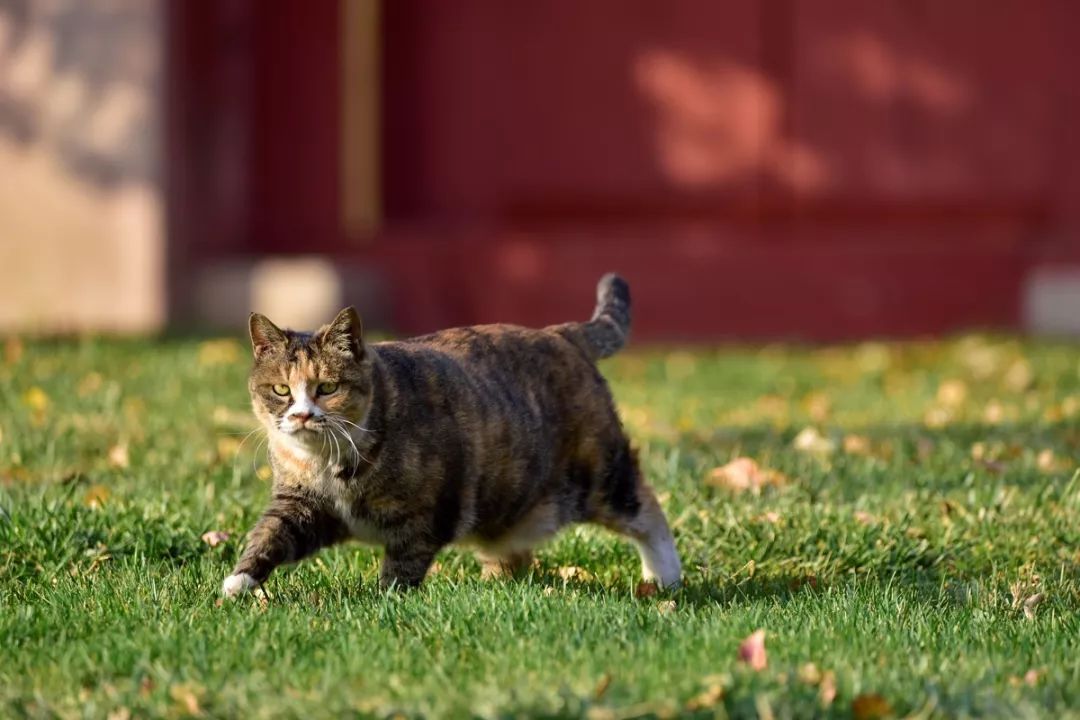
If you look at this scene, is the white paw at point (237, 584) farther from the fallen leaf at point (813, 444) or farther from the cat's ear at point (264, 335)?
the fallen leaf at point (813, 444)

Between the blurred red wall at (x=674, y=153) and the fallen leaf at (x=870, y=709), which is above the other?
the blurred red wall at (x=674, y=153)

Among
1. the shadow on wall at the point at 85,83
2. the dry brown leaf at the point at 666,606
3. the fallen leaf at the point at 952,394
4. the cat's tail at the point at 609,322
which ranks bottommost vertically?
the fallen leaf at the point at 952,394

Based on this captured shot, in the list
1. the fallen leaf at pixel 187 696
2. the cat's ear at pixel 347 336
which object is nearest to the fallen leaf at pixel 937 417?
the cat's ear at pixel 347 336

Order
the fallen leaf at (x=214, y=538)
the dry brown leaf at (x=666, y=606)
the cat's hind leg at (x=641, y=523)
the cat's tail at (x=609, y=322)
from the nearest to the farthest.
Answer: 1. the dry brown leaf at (x=666, y=606)
2. the cat's hind leg at (x=641, y=523)
3. the fallen leaf at (x=214, y=538)
4. the cat's tail at (x=609, y=322)

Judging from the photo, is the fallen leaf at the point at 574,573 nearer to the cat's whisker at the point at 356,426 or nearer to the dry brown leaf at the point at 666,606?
the dry brown leaf at the point at 666,606

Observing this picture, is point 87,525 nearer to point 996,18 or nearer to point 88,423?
point 88,423

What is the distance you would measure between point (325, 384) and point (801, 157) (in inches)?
299

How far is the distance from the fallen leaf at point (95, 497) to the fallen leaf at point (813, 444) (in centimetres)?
273

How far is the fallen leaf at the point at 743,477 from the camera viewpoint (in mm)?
6445

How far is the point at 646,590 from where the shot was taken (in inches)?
203

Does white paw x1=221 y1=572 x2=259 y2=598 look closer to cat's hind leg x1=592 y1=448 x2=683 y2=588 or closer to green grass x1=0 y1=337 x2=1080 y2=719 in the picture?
green grass x1=0 y1=337 x2=1080 y2=719

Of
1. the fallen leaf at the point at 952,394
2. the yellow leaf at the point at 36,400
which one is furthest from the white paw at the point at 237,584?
the fallen leaf at the point at 952,394

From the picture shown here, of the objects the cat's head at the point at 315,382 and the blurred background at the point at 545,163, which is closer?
→ the cat's head at the point at 315,382

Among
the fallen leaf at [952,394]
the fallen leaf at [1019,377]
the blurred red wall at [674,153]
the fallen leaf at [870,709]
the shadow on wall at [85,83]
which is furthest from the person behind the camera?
the blurred red wall at [674,153]
